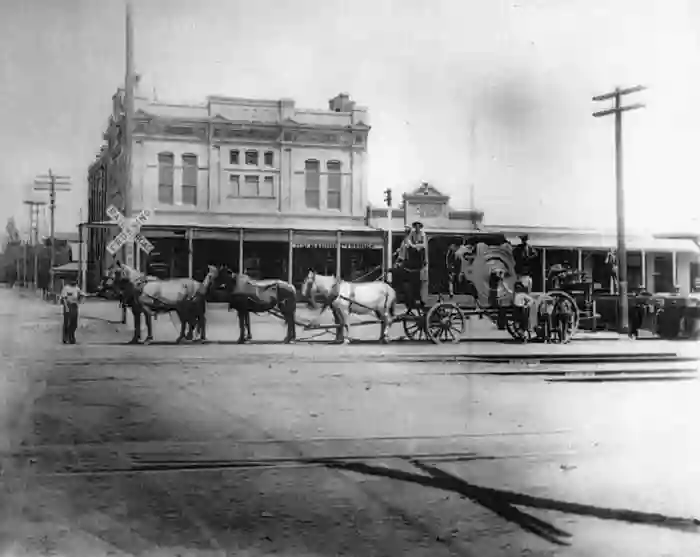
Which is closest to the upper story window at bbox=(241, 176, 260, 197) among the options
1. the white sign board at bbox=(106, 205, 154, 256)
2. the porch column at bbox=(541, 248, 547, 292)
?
the white sign board at bbox=(106, 205, 154, 256)

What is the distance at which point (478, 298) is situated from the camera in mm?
4164

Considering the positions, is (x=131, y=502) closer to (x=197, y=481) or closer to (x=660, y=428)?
(x=197, y=481)

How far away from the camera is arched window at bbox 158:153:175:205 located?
3.25 m

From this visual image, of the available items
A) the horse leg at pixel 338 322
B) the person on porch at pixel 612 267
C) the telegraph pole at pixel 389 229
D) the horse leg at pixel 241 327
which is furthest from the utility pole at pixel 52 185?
the person on porch at pixel 612 267

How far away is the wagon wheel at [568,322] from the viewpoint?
3.99 m

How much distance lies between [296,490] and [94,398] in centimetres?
112

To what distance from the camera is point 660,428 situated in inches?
152

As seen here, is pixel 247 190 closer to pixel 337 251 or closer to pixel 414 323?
pixel 337 251

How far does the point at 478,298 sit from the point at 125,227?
6.34 feet

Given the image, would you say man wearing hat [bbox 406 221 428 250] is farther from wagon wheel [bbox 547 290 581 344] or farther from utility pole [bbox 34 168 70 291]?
utility pole [bbox 34 168 70 291]

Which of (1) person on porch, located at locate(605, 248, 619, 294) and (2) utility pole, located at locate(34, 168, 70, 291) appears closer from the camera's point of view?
(2) utility pole, located at locate(34, 168, 70, 291)

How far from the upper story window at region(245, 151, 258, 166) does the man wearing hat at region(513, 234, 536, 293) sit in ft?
4.68

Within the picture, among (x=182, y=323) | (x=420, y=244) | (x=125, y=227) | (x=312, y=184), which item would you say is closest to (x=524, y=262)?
(x=420, y=244)

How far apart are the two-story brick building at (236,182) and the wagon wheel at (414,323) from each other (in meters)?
0.93
